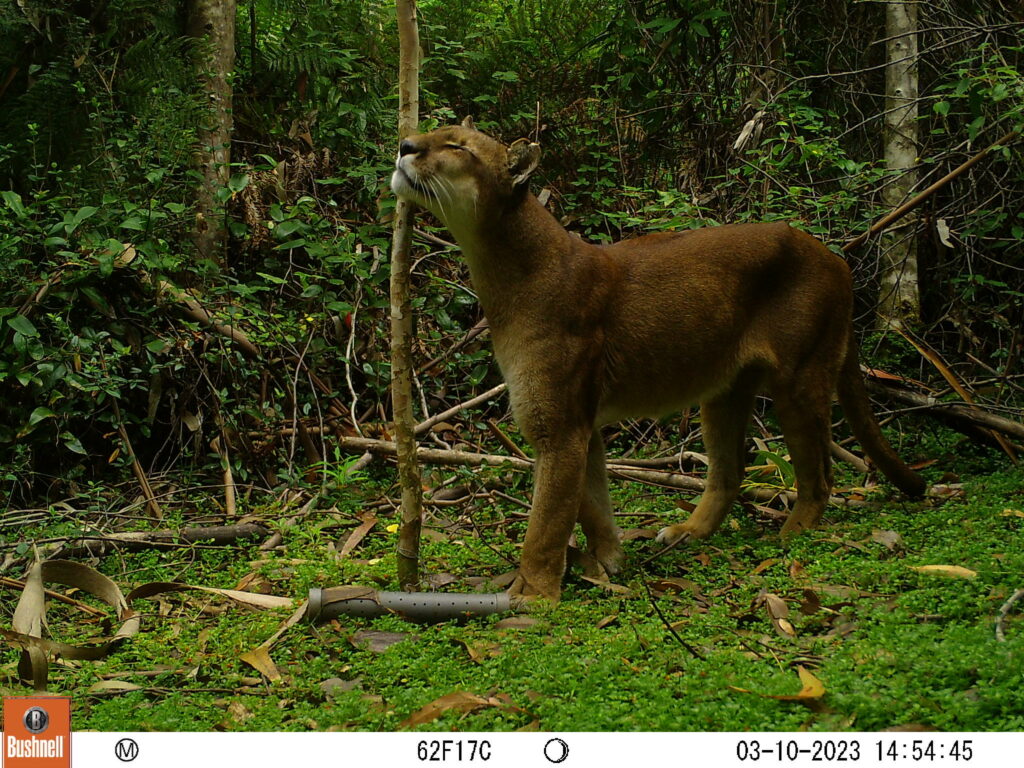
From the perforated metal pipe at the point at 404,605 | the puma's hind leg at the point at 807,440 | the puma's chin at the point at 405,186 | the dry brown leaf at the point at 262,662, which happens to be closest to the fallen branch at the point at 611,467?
the puma's hind leg at the point at 807,440

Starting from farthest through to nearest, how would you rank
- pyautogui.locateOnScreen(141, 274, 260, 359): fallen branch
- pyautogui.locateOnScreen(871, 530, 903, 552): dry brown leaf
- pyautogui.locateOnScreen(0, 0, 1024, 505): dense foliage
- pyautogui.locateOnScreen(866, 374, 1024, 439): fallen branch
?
1. pyautogui.locateOnScreen(141, 274, 260, 359): fallen branch
2. pyautogui.locateOnScreen(866, 374, 1024, 439): fallen branch
3. pyautogui.locateOnScreen(0, 0, 1024, 505): dense foliage
4. pyautogui.locateOnScreen(871, 530, 903, 552): dry brown leaf

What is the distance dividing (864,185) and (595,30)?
3213mm

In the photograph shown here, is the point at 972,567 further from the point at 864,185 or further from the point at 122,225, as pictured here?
the point at 122,225

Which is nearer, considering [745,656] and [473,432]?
[745,656]

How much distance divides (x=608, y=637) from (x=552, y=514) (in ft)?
2.77

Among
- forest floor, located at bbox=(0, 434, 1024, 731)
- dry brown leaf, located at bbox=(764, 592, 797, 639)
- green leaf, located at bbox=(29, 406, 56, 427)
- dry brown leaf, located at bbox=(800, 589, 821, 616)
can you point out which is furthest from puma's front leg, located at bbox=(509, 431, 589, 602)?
green leaf, located at bbox=(29, 406, 56, 427)

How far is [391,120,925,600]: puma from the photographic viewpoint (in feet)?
15.8

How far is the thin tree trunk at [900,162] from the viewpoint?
7434 millimetres

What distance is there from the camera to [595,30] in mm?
9422

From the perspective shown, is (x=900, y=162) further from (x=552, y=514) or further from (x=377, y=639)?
(x=377, y=639)

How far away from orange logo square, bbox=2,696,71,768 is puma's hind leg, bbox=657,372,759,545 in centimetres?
326

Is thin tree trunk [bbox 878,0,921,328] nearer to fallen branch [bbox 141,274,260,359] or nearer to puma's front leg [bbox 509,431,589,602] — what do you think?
puma's front leg [bbox 509,431,589,602]

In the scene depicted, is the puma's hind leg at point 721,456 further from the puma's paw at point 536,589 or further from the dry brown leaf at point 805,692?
the dry brown leaf at point 805,692
